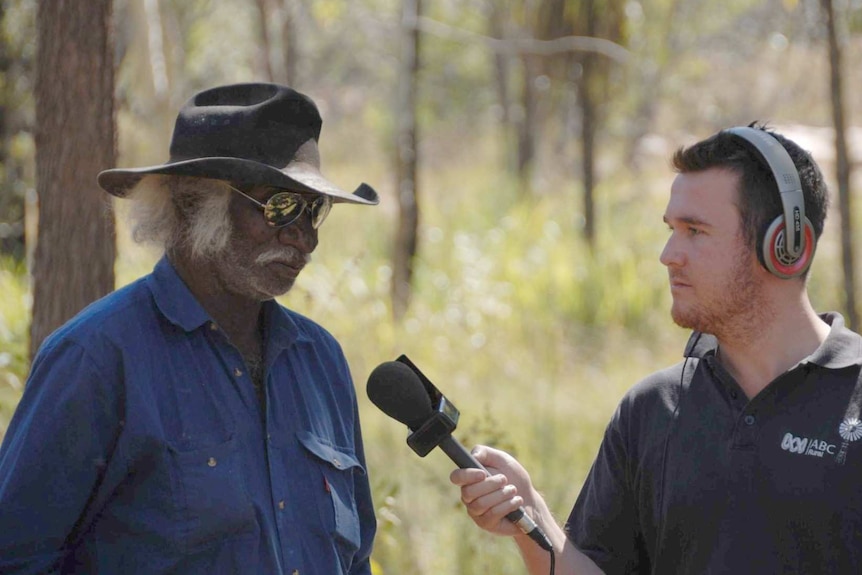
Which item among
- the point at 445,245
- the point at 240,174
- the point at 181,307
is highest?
the point at 240,174

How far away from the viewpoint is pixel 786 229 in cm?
300

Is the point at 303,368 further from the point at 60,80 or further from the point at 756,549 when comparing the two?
the point at 60,80

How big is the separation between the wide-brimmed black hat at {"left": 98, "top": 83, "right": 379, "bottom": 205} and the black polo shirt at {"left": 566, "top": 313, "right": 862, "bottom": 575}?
99cm

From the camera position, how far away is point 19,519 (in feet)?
8.54

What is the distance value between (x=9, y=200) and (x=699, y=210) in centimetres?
998

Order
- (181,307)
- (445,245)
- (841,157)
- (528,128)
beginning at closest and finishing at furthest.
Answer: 1. (181,307)
2. (841,157)
3. (445,245)
4. (528,128)

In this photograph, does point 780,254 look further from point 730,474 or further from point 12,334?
point 12,334

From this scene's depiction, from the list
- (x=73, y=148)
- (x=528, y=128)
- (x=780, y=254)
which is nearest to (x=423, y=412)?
(x=780, y=254)

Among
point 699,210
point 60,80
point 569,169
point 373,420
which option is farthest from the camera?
point 569,169

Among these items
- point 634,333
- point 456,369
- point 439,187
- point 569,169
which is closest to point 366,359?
point 456,369

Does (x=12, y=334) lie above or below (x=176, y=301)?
below

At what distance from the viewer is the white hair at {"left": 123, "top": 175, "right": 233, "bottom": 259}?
10.00 ft

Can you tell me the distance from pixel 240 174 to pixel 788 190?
54.3 inches

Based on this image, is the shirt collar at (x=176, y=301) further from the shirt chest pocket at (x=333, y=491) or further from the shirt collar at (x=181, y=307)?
the shirt chest pocket at (x=333, y=491)
